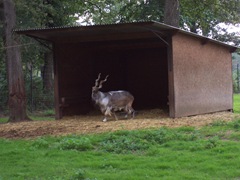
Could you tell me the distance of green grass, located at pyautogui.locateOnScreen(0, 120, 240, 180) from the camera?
7074 mm

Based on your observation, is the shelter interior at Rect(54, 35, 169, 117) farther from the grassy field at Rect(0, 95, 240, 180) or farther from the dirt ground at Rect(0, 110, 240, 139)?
the grassy field at Rect(0, 95, 240, 180)

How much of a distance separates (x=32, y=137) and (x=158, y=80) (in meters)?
9.45

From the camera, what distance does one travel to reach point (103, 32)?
47.6ft

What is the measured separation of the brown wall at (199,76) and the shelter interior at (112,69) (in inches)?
54.8

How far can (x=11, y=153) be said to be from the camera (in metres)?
8.98

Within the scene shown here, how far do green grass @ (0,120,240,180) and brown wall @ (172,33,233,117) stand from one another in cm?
339

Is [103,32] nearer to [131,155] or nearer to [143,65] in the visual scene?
[143,65]

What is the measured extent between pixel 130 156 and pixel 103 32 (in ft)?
22.7

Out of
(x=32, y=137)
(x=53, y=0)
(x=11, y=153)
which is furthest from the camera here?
(x=53, y=0)

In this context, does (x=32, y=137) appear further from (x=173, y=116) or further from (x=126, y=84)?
(x=126, y=84)

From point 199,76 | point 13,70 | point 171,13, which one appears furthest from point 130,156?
point 171,13

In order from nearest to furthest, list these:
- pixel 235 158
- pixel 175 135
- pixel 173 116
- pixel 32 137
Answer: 1. pixel 235 158
2. pixel 175 135
3. pixel 32 137
4. pixel 173 116

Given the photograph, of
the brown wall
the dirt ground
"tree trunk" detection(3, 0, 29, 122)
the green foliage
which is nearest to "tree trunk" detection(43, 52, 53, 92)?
"tree trunk" detection(3, 0, 29, 122)

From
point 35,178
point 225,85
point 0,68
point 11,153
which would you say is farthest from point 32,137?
point 0,68
